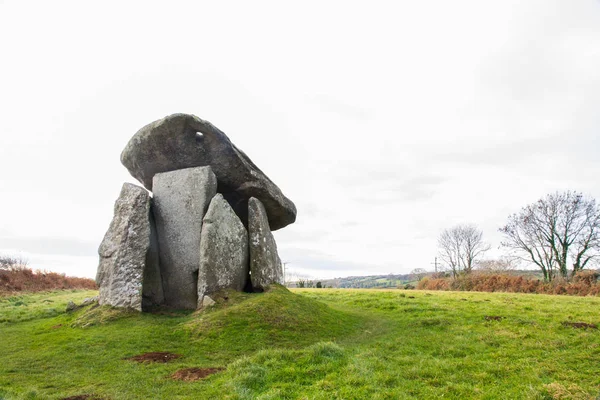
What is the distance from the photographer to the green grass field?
618 cm

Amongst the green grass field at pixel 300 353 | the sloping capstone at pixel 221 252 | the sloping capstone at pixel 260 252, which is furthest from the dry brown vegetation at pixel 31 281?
the sloping capstone at pixel 260 252

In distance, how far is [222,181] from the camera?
14.9m

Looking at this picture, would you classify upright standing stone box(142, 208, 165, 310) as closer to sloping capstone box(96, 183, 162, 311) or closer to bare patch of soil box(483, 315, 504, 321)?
sloping capstone box(96, 183, 162, 311)

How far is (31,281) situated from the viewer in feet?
106

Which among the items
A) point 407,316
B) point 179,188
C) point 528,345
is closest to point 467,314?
point 407,316

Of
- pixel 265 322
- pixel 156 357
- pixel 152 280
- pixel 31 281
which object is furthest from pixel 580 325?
pixel 31 281

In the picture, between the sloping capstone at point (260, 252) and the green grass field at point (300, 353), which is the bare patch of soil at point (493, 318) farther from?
the sloping capstone at point (260, 252)

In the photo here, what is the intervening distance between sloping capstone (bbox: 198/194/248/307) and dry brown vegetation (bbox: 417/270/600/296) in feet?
83.5

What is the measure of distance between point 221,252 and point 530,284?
1087 inches

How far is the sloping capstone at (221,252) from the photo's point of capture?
12062 millimetres

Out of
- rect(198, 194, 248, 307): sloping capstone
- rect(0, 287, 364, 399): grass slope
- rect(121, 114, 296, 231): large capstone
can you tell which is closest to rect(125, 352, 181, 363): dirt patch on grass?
rect(0, 287, 364, 399): grass slope

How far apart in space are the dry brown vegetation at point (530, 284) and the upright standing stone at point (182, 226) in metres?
26.8

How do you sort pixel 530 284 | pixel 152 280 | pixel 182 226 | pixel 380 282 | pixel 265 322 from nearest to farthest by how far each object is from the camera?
pixel 265 322, pixel 152 280, pixel 182 226, pixel 530 284, pixel 380 282

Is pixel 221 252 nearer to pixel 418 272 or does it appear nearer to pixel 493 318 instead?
pixel 493 318
